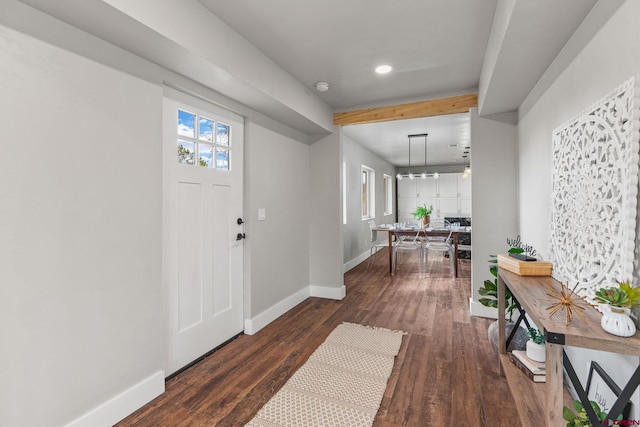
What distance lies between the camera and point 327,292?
3.96m

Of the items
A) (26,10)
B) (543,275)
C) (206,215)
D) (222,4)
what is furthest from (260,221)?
(543,275)

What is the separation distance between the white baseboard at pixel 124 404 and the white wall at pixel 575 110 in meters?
2.34

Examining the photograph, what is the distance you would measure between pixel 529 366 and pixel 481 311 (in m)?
1.55

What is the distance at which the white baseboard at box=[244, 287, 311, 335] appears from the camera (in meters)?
2.91

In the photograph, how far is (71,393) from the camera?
1530 mm

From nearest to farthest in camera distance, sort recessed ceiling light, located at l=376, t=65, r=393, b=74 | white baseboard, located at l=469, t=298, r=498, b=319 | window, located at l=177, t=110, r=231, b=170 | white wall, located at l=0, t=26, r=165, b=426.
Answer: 1. white wall, located at l=0, t=26, r=165, b=426
2. window, located at l=177, t=110, r=231, b=170
3. recessed ceiling light, located at l=376, t=65, r=393, b=74
4. white baseboard, located at l=469, t=298, r=498, b=319

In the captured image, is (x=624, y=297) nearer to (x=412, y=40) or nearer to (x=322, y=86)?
(x=412, y=40)

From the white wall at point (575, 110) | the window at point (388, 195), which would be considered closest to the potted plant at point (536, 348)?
the white wall at point (575, 110)

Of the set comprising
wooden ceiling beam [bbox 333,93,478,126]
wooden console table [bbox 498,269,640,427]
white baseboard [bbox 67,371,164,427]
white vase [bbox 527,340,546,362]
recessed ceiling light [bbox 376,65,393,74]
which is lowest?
white baseboard [bbox 67,371,164,427]

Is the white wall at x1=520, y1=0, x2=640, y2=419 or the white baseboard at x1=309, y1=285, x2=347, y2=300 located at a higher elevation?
the white wall at x1=520, y1=0, x2=640, y2=419

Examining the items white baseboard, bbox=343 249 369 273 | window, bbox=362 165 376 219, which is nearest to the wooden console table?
white baseboard, bbox=343 249 369 273

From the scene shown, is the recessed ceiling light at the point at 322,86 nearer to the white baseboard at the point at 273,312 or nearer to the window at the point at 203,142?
the window at the point at 203,142

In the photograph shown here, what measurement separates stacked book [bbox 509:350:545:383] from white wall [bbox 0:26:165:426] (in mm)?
2226

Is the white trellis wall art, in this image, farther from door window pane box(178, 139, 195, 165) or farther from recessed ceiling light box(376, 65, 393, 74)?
door window pane box(178, 139, 195, 165)
